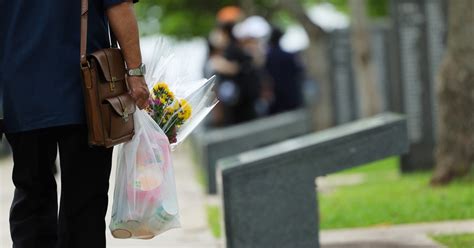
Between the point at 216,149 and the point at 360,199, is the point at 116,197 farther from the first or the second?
the point at 216,149

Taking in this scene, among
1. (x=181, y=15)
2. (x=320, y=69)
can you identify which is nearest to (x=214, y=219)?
(x=320, y=69)

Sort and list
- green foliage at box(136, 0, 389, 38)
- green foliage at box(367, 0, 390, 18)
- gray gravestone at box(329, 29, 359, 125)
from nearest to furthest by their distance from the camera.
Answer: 1. gray gravestone at box(329, 29, 359, 125)
2. green foliage at box(136, 0, 389, 38)
3. green foliage at box(367, 0, 390, 18)

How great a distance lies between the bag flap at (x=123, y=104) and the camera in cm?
491

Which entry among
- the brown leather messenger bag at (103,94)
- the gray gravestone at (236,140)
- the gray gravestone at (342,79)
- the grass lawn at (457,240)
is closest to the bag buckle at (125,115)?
the brown leather messenger bag at (103,94)

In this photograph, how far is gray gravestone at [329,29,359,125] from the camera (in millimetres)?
20500

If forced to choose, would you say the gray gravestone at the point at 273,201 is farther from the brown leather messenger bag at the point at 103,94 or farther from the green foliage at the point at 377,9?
the green foliage at the point at 377,9

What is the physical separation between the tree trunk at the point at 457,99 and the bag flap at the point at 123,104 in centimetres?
533

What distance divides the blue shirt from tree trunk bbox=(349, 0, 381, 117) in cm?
1158

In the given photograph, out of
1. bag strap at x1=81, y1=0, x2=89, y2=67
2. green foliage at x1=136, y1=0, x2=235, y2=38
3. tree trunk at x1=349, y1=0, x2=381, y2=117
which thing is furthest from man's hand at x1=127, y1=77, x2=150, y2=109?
green foliage at x1=136, y1=0, x2=235, y2=38

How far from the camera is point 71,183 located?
4.99 meters

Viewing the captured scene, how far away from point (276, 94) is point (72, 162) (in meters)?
11.2

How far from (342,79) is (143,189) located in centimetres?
1598

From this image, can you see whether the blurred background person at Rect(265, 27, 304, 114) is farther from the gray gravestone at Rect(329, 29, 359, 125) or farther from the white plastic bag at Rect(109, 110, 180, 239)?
the white plastic bag at Rect(109, 110, 180, 239)

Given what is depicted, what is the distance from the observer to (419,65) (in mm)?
12508
